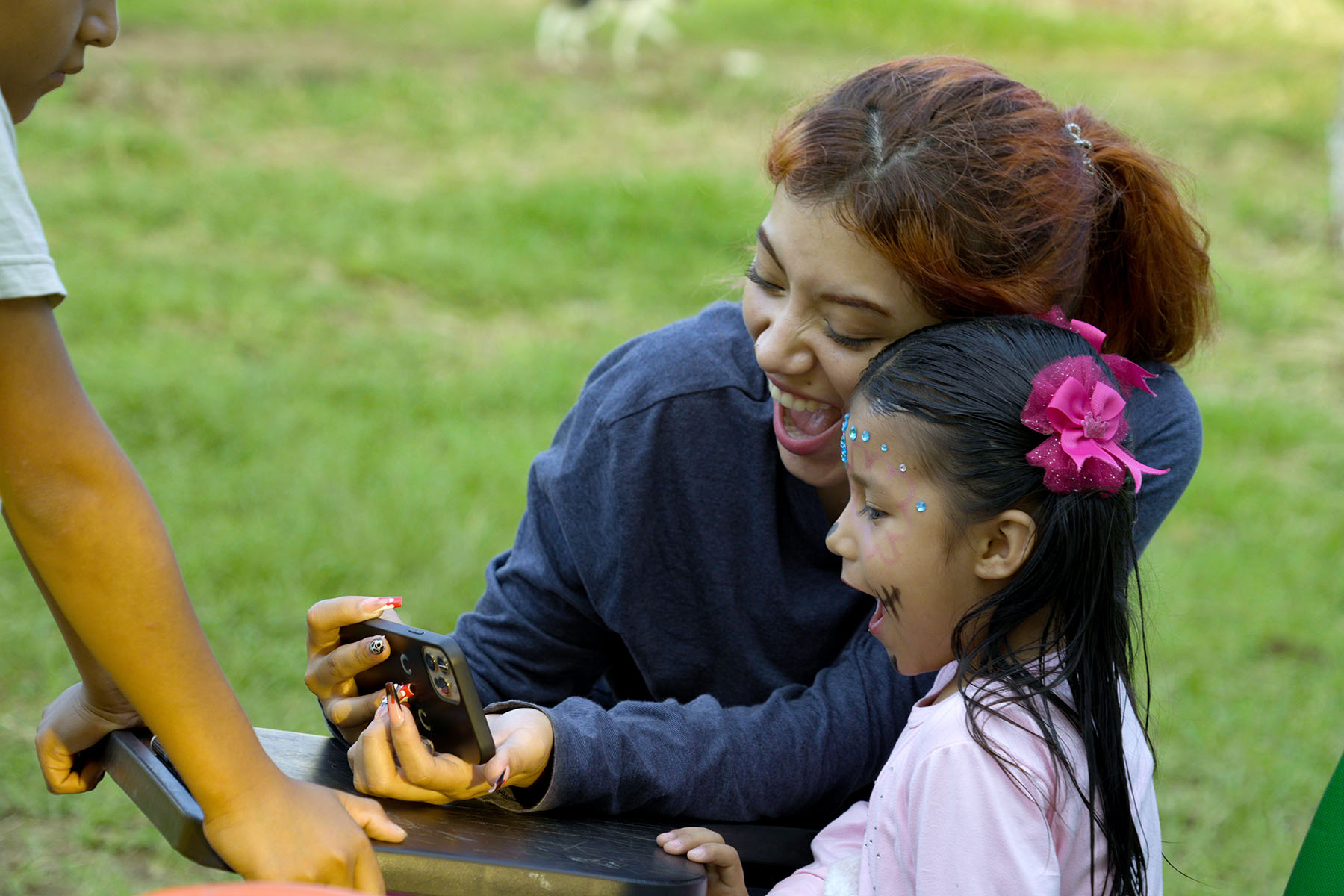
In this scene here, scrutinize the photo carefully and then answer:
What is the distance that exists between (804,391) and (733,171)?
18.7 ft

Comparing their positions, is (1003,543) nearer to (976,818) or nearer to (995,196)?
(976,818)

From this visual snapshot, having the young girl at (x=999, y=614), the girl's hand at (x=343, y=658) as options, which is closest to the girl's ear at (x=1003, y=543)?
the young girl at (x=999, y=614)

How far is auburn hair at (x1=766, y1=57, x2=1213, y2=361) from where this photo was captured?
1.56 m

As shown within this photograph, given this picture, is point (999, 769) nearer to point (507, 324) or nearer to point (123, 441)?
point (123, 441)

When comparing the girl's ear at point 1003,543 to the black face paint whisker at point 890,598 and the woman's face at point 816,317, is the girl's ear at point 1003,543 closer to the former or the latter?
the black face paint whisker at point 890,598

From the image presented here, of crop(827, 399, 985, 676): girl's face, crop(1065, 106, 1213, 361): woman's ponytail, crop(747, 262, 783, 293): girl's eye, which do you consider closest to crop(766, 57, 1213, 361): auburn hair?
crop(1065, 106, 1213, 361): woman's ponytail

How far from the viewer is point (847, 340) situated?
5.31 feet

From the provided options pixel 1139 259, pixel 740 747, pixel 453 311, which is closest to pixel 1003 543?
pixel 740 747

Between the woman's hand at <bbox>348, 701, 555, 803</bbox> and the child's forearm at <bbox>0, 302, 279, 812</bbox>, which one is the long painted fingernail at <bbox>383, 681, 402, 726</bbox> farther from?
the child's forearm at <bbox>0, 302, 279, 812</bbox>

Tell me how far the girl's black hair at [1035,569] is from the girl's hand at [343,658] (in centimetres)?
58

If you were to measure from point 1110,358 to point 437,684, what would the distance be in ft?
2.89

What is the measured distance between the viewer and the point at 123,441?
4.10m

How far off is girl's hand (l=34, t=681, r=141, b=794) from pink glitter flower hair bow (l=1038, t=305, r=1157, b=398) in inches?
42.5

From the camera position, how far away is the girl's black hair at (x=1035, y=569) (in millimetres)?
1372
